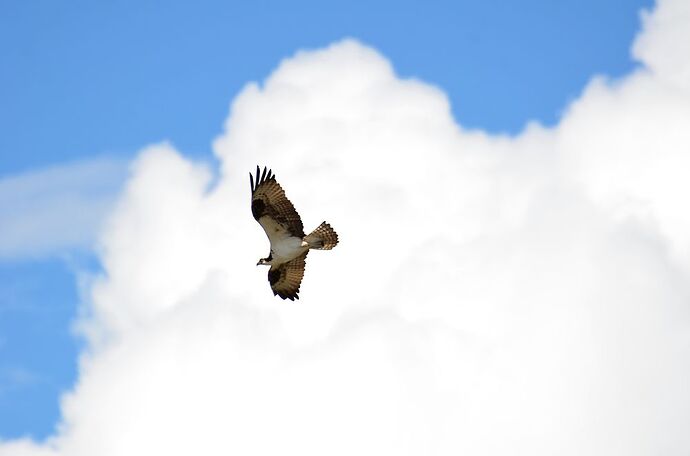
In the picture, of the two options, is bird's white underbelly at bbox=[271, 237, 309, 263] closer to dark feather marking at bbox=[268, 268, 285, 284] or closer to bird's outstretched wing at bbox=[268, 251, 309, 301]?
bird's outstretched wing at bbox=[268, 251, 309, 301]

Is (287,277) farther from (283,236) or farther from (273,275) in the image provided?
(283,236)

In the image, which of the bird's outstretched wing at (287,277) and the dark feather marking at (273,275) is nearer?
the bird's outstretched wing at (287,277)

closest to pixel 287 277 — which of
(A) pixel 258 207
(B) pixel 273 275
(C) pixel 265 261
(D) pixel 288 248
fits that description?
(B) pixel 273 275

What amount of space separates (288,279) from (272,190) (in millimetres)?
4537

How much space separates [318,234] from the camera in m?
46.2

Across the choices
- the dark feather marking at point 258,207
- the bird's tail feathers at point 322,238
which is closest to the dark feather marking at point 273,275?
the bird's tail feathers at point 322,238

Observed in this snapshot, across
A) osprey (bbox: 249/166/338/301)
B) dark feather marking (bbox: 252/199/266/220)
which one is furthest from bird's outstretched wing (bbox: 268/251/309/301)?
dark feather marking (bbox: 252/199/266/220)

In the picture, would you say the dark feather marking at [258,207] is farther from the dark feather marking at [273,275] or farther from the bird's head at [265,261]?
the dark feather marking at [273,275]

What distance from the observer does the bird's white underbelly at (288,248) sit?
46125 mm

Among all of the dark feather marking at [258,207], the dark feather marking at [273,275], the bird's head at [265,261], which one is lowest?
the dark feather marking at [258,207]

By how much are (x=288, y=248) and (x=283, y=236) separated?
62 cm

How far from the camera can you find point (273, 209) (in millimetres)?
45125

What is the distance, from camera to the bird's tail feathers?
4616 cm

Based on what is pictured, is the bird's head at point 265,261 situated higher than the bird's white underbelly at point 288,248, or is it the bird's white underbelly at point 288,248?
the bird's head at point 265,261
